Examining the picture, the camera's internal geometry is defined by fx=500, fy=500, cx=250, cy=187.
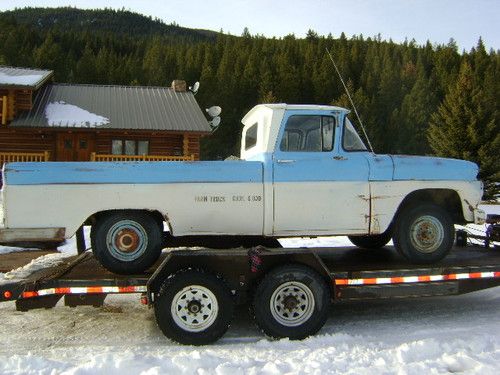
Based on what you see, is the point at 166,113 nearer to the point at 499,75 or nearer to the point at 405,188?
the point at 405,188

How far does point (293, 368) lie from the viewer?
14.5ft

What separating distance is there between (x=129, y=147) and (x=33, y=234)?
21.5 m

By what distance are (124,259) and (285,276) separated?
1791mm

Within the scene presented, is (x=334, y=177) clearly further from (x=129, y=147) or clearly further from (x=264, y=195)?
(x=129, y=147)

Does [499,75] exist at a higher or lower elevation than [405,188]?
higher

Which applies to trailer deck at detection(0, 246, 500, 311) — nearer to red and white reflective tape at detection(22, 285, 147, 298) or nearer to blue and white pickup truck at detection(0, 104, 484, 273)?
red and white reflective tape at detection(22, 285, 147, 298)

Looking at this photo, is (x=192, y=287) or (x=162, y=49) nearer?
(x=192, y=287)

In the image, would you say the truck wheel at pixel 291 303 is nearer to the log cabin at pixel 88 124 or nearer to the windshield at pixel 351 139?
the windshield at pixel 351 139

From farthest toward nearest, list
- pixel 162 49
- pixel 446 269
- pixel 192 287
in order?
pixel 162 49, pixel 446 269, pixel 192 287

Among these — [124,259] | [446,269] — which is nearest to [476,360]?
[446,269]

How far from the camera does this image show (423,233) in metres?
6.10

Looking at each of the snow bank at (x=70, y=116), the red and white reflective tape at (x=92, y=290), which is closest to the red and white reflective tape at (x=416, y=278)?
the red and white reflective tape at (x=92, y=290)

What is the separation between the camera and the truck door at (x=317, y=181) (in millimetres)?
5707

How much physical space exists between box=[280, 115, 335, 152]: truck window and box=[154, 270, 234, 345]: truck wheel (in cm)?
182
